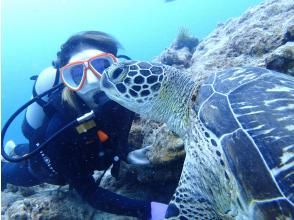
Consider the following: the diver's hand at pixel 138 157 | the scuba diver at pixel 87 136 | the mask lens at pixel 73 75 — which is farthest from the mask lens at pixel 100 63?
the diver's hand at pixel 138 157

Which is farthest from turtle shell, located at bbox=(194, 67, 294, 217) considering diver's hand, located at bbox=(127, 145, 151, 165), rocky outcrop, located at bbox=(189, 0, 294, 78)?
diver's hand, located at bbox=(127, 145, 151, 165)

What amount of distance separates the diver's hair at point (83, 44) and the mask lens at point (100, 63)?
401 mm

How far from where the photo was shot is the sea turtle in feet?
4.67

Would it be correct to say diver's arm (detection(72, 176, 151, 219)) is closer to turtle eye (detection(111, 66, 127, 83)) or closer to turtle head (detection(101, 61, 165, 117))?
turtle head (detection(101, 61, 165, 117))

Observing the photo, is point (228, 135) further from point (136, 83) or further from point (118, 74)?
point (118, 74)

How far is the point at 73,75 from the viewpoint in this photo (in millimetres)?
2916

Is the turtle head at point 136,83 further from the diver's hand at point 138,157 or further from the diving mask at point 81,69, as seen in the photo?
the diver's hand at point 138,157

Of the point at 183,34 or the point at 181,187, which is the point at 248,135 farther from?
the point at 183,34

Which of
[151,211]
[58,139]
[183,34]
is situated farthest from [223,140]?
[183,34]

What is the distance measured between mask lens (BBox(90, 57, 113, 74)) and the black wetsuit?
0.91ft

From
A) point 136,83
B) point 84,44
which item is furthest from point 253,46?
point 84,44

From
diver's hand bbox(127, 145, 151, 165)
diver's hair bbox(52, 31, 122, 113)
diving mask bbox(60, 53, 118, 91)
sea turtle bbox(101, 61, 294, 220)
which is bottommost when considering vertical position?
diver's hand bbox(127, 145, 151, 165)

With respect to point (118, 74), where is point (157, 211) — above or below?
below

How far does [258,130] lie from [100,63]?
188 cm
